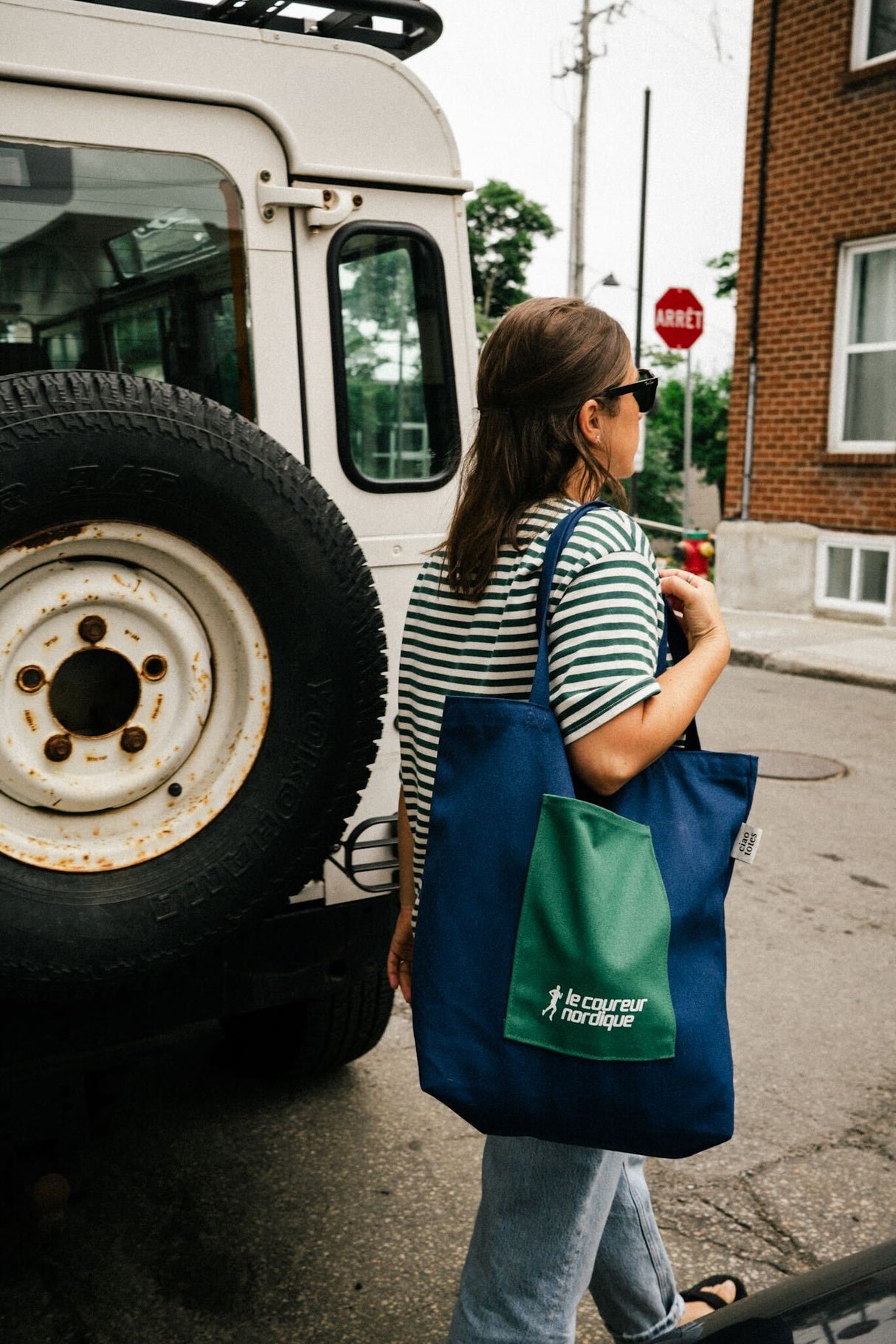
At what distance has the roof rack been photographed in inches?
103

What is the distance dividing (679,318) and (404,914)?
12411mm

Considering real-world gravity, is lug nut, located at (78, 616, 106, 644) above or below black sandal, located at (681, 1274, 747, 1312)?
above

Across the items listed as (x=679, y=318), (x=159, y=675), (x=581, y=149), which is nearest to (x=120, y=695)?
(x=159, y=675)

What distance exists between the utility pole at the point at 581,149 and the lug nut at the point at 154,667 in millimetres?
20824

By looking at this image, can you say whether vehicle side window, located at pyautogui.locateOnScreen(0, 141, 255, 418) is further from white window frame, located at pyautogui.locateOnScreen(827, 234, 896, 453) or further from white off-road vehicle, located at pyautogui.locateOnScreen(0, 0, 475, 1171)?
white window frame, located at pyautogui.locateOnScreen(827, 234, 896, 453)

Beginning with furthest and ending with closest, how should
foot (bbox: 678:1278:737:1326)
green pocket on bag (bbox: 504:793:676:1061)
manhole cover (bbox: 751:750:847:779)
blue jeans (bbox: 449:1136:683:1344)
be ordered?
1. manhole cover (bbox: 751:750:847:779)
2. foot (bbox: 678:1278:737:1326)
3. blue jeans (bbox: 449:1136:683:1344)
4. green pocket on bag (bbox: 504:793:676:1061)

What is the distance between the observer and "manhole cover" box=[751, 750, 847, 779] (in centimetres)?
668

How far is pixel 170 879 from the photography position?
2178mm

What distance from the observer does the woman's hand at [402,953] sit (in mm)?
2041

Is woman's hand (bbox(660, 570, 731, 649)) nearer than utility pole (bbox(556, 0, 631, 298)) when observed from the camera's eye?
Yes

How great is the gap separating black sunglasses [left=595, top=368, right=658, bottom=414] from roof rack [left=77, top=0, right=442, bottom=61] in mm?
1257

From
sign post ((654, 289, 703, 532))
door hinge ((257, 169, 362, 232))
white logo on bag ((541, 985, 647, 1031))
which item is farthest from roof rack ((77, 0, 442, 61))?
sign post ((654, 289, 703, 532))

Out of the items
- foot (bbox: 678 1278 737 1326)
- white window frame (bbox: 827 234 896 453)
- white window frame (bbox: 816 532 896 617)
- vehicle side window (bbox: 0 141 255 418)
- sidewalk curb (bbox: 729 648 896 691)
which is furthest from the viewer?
white window frame (bbox: 827 234 896 453)

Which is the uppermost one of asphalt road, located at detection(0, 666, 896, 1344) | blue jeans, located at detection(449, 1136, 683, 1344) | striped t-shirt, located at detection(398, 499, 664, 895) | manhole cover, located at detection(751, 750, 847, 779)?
striped t-shirt, located at detection(398, 499, 664, 895)
